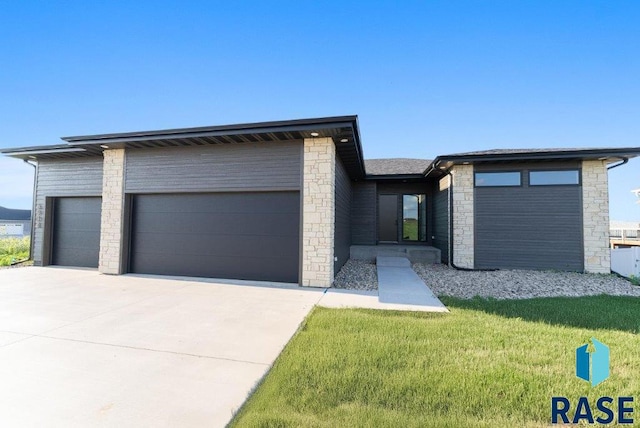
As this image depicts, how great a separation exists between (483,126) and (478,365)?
11.9m

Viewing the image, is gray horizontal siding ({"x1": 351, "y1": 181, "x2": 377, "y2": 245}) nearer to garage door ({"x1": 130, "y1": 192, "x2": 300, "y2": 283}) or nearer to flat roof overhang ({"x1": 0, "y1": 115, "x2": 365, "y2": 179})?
flat roof overhang ({"x1": 0, "y1": 115, "x2": 365, "y2": 179})

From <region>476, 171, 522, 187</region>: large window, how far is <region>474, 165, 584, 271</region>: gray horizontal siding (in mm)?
153

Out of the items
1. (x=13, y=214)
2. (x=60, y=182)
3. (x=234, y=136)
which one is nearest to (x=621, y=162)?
(x=234, y=136)

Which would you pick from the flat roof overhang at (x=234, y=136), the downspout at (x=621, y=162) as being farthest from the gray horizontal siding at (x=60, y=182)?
the downspout at (x=621, y=162)

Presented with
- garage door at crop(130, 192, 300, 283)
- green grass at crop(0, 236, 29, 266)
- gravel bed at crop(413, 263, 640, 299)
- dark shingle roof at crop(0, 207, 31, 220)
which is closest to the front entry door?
gravel bed at crop(413, 263, 640, 299)

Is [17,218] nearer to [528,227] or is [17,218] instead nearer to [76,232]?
[76,232]

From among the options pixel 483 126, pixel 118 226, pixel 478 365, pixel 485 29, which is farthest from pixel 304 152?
pixel 483 126

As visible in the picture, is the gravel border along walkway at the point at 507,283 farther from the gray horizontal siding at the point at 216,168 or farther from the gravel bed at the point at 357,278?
the gray horizontal siding at the point at 216,168

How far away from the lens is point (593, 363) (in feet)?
8.78

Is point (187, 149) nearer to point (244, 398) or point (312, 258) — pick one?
point (312, 258)

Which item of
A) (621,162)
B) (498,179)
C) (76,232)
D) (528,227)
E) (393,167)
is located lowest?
(76,232)

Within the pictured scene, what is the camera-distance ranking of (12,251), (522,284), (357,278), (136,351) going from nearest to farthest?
(136,351) < (522,284) < (357,278) < (12,251)

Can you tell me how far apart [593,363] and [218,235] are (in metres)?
6.83

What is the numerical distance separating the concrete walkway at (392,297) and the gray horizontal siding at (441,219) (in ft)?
9.38
